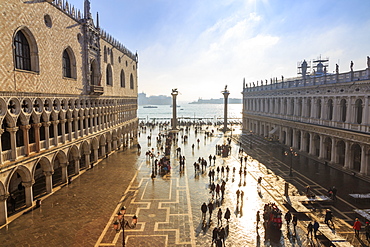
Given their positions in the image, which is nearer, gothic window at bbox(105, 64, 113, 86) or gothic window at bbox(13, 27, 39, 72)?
gothic window at bbox(13, 27, 39, 72)

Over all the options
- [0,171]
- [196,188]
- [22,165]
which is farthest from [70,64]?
[196,188]

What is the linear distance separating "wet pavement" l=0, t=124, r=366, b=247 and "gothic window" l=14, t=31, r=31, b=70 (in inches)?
400

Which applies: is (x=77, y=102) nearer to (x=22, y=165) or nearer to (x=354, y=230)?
(x=22, y=165)

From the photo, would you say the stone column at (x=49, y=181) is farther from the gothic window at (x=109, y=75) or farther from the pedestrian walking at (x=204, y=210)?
the gothic window at (x=109, y=75)

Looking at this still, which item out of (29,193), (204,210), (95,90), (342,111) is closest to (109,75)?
(95,90)

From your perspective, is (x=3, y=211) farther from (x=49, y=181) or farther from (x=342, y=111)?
(x=342, y=111)

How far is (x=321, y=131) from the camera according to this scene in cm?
3198

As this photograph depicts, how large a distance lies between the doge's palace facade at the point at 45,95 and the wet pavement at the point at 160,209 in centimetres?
221

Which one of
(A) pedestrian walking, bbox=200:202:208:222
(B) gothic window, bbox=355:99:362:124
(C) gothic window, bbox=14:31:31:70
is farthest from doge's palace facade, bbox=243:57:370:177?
(C) gothic window, bbox=14:31:31:70

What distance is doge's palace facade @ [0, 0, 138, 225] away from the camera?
1639 cm

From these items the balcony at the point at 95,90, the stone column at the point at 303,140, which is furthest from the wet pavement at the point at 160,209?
the balcony at the point at 95,90

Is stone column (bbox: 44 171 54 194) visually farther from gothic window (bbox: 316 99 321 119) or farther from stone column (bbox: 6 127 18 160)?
gothic window (bbox: 316 99 321 119)

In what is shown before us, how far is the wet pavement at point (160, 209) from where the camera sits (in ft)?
47.8

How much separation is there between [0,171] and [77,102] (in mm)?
12071
